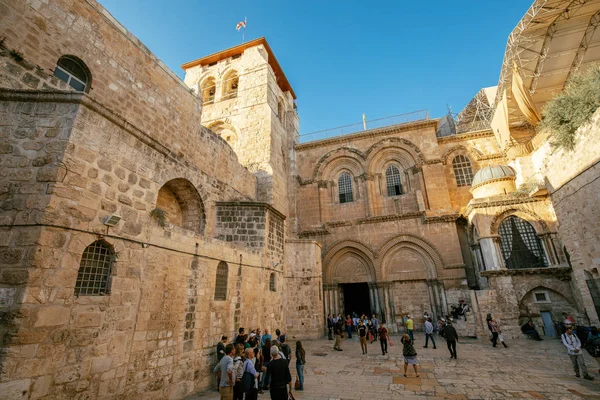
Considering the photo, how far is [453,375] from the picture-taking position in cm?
689

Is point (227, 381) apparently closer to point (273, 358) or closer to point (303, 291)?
point (273, 358)

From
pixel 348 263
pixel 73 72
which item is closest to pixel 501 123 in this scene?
pixel 348 263

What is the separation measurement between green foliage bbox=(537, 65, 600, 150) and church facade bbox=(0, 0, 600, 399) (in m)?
0.54

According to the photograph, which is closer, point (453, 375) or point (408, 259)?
point (453, 375)

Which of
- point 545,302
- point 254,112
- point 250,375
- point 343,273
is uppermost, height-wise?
point 254,112

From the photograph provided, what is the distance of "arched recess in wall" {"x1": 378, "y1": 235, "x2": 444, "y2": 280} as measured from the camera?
14.9m

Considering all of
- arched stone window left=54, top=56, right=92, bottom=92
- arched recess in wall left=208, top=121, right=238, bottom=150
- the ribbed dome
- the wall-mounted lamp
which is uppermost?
arched recess in wall left=208, top=121, right=238, bottom=150

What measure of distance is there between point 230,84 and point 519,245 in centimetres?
1963

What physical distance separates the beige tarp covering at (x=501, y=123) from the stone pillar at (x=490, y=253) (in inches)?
242

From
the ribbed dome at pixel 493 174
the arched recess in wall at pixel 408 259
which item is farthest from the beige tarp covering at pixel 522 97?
the arched recess in wall at pixel 408 259

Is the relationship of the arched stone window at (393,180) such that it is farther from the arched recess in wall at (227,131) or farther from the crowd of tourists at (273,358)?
the arched recess in wall at (227,131)

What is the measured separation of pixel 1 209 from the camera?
3877mm

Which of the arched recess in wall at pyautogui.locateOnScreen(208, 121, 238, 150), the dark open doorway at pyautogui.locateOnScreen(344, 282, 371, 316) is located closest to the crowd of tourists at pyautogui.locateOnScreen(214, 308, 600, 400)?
the dark open doorway at pyautogui.locateOnScreen(344, 282, 371, 316)

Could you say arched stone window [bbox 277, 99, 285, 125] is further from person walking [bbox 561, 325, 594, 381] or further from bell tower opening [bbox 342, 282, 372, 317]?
person walking [bbox 561, 325, 594, 381]
